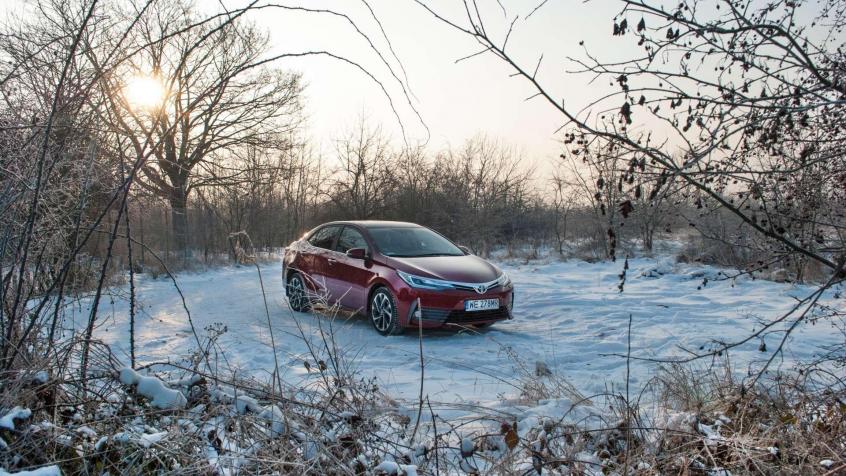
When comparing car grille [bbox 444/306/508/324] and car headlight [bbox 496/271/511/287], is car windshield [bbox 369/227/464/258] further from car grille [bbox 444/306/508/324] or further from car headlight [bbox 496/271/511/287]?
car grille [bbox 444/306/508/324]

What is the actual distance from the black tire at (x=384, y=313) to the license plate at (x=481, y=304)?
3.06 feet

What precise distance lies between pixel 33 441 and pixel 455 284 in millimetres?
5729

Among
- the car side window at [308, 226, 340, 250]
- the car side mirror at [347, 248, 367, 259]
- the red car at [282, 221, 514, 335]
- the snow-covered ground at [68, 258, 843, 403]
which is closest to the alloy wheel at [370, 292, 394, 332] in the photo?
the red car at [282, 221, 514, 335]

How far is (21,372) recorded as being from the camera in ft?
7.55

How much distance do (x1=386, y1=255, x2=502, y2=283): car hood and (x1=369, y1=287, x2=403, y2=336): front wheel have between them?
43 cm

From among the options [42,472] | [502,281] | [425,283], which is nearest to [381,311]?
[425,283]

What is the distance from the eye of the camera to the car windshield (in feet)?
27.7

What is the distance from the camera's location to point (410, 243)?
8758mm

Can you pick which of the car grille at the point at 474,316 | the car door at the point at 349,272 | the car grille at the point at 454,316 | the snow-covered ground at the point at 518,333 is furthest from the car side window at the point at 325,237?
the car grille at the point at 474,316

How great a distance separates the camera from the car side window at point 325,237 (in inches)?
369

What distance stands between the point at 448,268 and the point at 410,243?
1123 mm

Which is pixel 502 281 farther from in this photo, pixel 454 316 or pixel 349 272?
pixel 349 272

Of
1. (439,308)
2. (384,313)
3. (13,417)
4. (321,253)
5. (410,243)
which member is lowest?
(384,313)

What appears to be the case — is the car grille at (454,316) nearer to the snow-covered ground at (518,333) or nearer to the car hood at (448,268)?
the snow-covered ground at (518,333)
